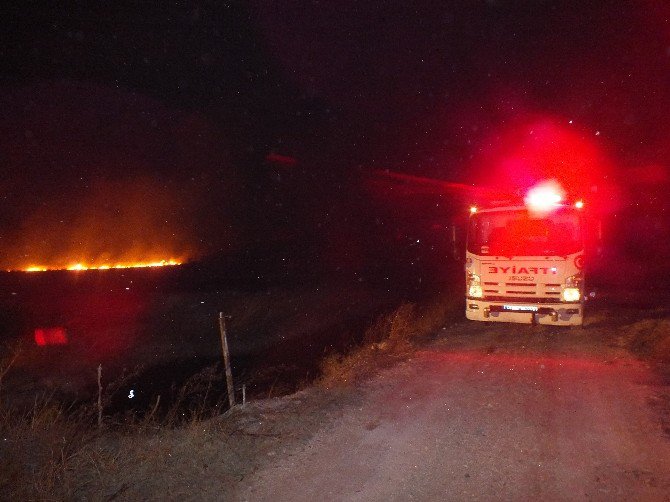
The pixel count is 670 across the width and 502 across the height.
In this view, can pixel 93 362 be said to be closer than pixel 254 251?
Yes

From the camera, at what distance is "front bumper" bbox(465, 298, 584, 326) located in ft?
36.6

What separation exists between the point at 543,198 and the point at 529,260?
144 cm

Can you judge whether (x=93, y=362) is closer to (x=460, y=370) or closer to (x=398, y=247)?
(x=460, y=370)

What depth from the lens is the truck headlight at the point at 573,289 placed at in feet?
36.3

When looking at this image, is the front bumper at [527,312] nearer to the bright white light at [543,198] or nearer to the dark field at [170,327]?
the bright white light at [543,198]

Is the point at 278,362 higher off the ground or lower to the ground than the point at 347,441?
lower

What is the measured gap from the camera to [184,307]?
20875mm

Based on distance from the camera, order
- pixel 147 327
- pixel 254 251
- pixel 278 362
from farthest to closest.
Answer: pixel 254 251 < pixel 147 327 < pixel 278 362

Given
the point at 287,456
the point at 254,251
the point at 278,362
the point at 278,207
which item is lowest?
the point at 278,362

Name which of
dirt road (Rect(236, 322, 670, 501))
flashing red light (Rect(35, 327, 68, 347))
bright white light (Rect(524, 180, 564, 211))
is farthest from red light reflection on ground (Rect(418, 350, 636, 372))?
flashing red light (Rect(35, 327, 68, 347))

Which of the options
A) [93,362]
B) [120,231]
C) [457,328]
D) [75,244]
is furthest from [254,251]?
[457,328]

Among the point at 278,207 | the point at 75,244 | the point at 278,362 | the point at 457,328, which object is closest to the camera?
the point at 457,328

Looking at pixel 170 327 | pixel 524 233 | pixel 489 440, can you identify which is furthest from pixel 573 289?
pixel 170 327

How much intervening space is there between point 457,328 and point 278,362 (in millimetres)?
5109
